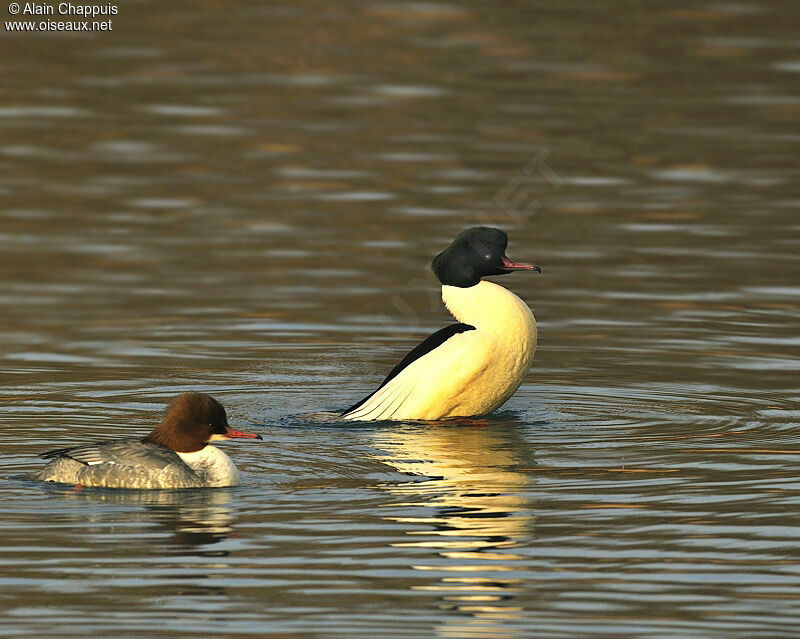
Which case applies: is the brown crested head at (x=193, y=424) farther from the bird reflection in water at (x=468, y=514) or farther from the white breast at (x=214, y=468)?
the bird reflection in water at (x=468, y=514)

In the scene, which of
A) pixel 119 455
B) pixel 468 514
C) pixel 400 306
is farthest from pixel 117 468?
pixel 400 306

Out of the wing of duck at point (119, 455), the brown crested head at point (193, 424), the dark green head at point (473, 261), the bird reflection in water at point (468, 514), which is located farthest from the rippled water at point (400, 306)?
the dark green head at point (473, 261)

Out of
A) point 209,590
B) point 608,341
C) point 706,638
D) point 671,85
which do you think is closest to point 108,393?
point 608,341

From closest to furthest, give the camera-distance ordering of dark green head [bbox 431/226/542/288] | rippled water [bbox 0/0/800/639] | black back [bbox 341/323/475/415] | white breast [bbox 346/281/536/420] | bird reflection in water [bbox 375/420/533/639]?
1. bird reflection in water [bbox 375/420/533/639]
2. rippled water [bbox 0/0/800/639]
3. white breast [bbox 346/281/536/420]
4. black back [bbox 341/323/475/415]
5. dark green head [bbox 431/226/542/288]

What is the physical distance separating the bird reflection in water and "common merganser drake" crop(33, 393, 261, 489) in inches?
41.7

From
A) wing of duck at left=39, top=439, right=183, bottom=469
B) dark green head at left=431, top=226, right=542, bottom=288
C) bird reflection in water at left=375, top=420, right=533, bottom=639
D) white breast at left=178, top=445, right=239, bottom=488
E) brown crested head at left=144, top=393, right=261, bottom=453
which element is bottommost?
bird reflection in water at left=375, top=420, right=533, bottom=639

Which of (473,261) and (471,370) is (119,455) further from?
(473,261)

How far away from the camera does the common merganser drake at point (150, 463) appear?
11.4 m

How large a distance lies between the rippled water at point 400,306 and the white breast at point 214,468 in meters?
0.13

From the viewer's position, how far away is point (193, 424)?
11.8 metres

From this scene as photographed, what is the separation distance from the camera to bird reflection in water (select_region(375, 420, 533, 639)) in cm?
905

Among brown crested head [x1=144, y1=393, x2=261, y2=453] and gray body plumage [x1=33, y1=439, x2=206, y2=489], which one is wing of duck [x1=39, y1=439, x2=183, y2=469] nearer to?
gray body plumage [x1=33, y1=439, x2=206, y2=489]

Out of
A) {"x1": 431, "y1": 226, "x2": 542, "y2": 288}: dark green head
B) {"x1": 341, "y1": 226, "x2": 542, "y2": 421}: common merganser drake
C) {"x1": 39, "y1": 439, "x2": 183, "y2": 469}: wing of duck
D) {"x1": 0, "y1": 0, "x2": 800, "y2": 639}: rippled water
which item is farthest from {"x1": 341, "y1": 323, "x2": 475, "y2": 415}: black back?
{"x1": 39, "y1": 439, "x2": 183, "y2": 469}: wing of duck

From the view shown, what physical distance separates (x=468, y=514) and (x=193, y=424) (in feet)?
6.11
